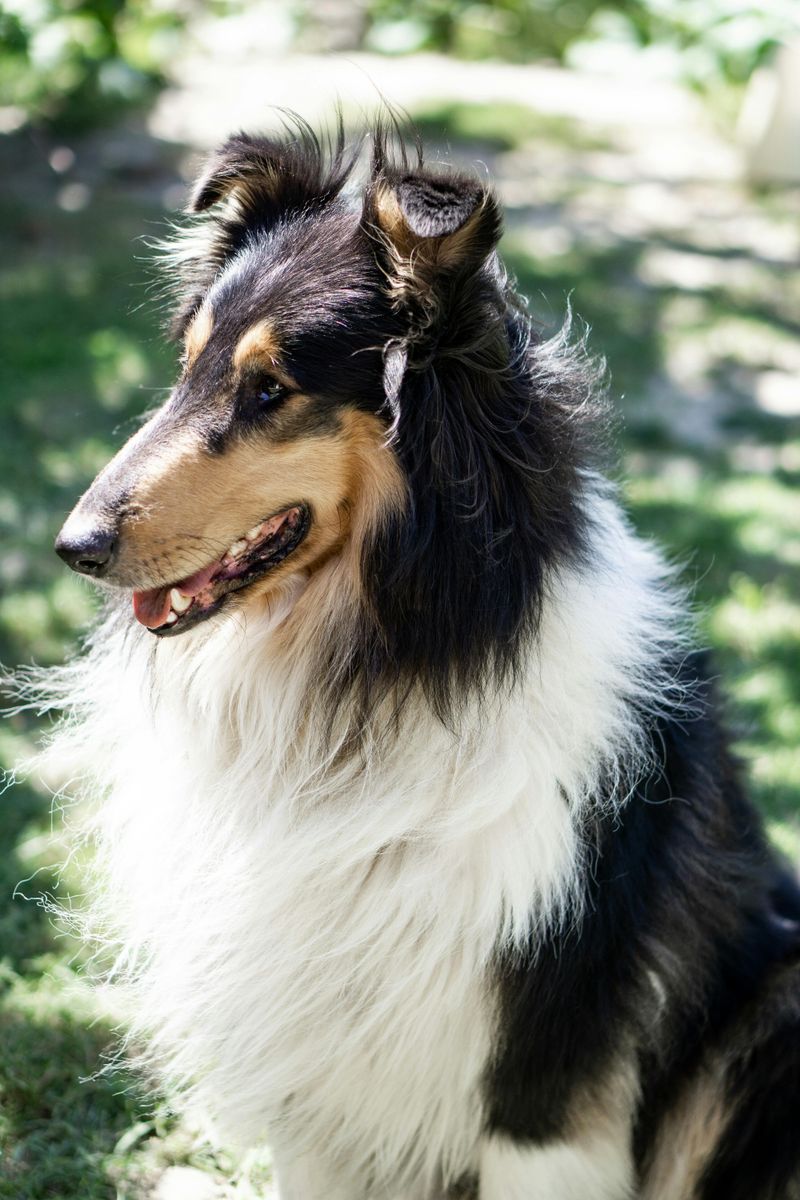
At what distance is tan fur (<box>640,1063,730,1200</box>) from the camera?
92.7 inches

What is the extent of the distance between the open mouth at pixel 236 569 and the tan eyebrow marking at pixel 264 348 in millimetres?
216

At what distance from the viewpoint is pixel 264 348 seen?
1999mm

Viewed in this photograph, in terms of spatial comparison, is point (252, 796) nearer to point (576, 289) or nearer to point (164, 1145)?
point (164, 1145)

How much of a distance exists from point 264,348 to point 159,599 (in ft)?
1.49

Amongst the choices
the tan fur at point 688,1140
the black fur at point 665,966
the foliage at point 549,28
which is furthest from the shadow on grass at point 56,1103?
the foliage at point 549,28

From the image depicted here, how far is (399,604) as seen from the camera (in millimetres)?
2018

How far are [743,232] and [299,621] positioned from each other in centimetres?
708

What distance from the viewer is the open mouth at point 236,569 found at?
2.04 m

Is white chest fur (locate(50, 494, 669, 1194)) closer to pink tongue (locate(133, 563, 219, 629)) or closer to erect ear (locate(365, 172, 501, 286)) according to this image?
pink tongue (locate(133, 563, 219, 629))

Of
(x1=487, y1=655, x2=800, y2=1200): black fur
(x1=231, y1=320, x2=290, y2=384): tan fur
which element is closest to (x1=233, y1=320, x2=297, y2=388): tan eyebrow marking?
(x1=231, y1=320, x2=290, y2=384): tan fur

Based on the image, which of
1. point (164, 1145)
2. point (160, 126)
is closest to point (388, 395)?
point (164, 1145)

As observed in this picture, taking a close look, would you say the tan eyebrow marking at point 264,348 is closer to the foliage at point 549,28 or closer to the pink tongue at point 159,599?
the pink tongue at point 159,599

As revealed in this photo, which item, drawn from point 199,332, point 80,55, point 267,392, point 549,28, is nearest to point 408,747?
point 267,392

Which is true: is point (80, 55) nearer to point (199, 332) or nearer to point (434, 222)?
point (199, 332)
